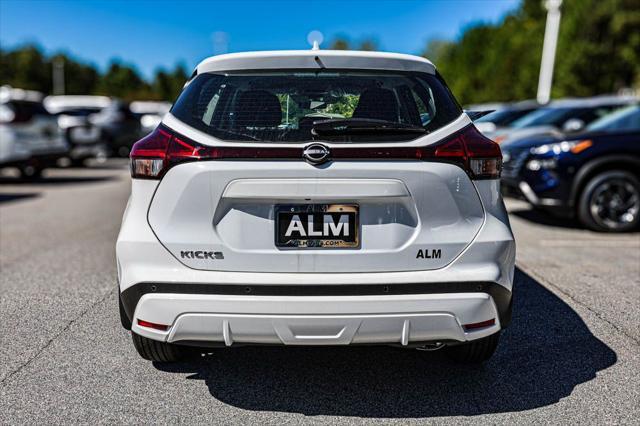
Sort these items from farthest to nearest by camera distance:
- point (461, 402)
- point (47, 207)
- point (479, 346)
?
point (47, 207)
point (479, 346)
point (461, 402)

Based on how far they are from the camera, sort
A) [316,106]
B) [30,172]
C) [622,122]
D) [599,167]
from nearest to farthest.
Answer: [316,106] → [599,167] → [622,122] → [30,172]

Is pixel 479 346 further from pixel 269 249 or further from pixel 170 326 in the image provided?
pixel 170 326

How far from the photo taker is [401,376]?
3295 mm

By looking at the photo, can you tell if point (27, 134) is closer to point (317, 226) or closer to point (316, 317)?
point (317, 226)

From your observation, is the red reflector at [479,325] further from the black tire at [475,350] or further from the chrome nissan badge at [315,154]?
the chrome nissan badge at [315,154]

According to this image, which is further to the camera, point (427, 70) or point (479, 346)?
point (479, 346)

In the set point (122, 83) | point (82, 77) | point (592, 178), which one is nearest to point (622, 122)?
point (592, 178)

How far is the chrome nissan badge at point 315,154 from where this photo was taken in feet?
8.52

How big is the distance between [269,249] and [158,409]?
98cm

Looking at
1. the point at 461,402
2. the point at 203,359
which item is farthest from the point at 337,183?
the point at 203,359

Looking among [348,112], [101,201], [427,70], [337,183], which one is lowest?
[101,201]

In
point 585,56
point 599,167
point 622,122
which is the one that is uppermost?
point 585,56

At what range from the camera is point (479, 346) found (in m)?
3.23

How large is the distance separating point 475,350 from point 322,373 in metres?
0.83
